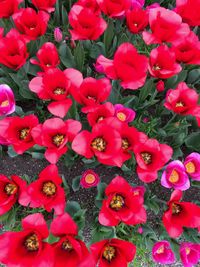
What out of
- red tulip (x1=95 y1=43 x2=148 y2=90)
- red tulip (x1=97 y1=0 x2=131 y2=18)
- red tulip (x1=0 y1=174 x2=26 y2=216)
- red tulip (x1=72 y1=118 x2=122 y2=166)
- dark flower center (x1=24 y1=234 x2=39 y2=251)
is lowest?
dark flower center (x1=24 y1=234 x2=39 y2=251)

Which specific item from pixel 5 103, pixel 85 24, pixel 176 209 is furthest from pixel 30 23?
pixel 176 209

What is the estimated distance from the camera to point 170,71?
1.19 metres

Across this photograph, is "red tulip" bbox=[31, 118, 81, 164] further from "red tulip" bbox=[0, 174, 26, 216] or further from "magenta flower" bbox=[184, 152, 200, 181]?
"magenta flower" bbox=[184, 152, 200, 181]

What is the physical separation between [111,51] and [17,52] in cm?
51

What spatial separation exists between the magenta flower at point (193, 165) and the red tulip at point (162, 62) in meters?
0.34

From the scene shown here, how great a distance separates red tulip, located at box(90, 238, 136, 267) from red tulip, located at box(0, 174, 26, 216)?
33cm

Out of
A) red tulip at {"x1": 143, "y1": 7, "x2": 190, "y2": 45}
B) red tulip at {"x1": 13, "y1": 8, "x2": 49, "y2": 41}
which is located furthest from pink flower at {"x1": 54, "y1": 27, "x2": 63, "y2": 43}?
red tulip at {"x1": 143, "y1": 7, "x2": 190, "y2": 45}

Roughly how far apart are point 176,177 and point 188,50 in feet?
1.63

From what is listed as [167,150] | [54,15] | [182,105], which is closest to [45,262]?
[167,150]

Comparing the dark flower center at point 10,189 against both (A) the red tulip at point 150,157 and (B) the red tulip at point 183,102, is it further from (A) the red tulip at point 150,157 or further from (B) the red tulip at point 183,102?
(B) the red tulip at point 183,102

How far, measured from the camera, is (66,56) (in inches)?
61.1

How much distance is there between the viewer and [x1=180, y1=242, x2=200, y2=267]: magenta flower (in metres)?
1.34

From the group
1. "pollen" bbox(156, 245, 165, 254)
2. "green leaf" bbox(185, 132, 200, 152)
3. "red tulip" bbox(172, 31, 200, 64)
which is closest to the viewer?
"red tulip" bbox(172, 31, 200, 64)

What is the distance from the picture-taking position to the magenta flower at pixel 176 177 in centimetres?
125
